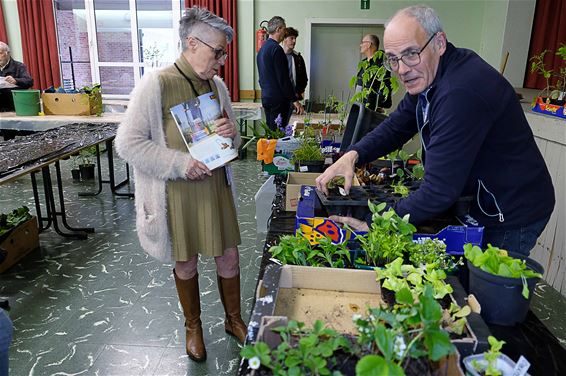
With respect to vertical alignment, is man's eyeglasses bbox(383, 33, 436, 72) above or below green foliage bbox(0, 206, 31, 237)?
above

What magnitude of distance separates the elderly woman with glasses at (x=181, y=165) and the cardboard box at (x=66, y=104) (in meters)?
3.46

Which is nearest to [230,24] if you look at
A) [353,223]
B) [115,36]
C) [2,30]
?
[115,36]

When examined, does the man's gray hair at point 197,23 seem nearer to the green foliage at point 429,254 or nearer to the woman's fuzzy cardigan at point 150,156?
→ the woman's fuzzy cardigan at point 150,156

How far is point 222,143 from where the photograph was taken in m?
1.71

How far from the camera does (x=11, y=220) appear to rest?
3051 millimetres

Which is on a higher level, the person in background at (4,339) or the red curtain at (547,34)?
the red curtain at (547,34)

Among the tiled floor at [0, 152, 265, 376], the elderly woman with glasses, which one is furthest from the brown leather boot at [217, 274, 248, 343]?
the elderly woman with glasses

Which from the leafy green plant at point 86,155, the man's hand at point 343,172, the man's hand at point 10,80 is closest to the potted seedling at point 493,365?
the man's hand at point 343,172

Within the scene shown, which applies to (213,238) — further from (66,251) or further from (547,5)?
(547,5)

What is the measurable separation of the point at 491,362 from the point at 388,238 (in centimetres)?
40

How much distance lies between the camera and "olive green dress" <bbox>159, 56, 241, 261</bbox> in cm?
166

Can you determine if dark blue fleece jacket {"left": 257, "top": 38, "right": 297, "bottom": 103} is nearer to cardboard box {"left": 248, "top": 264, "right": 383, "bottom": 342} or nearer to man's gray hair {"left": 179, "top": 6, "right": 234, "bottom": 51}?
man's gray hair {"left": 179, "top": 6, "right": 234, "bottom": 51}

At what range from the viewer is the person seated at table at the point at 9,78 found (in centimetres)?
511

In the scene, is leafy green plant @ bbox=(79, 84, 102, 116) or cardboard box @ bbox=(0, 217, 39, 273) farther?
leafy green plant @ bbox=(79, 84, 102, 116)
